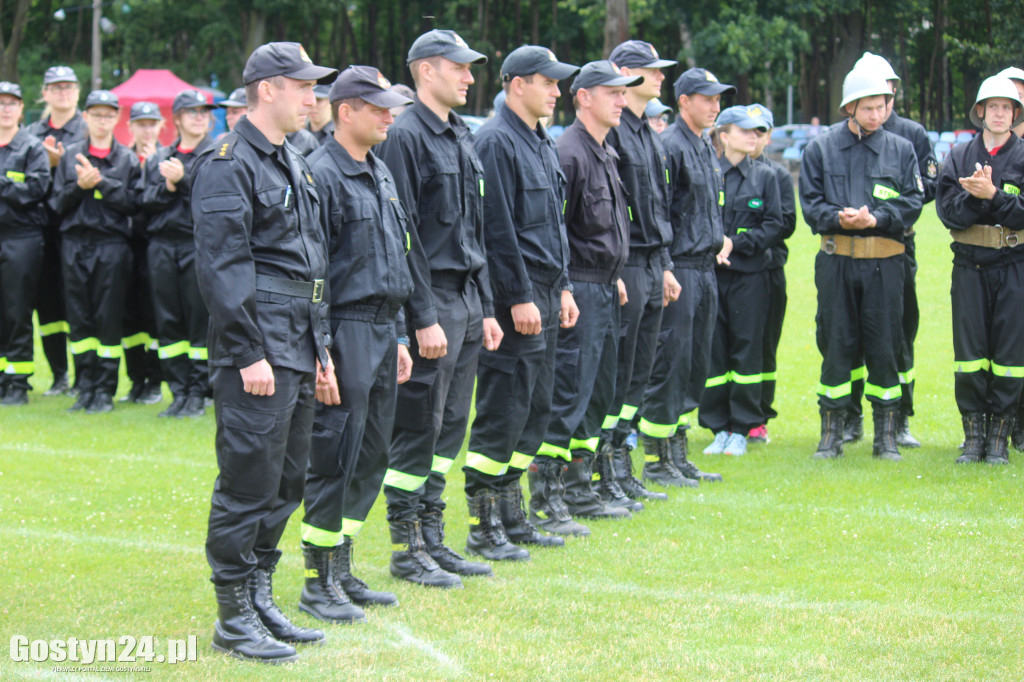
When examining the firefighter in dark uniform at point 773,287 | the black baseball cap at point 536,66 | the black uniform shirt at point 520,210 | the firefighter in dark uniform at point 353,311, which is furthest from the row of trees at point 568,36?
the firefighter in dark uniform at point 353,311

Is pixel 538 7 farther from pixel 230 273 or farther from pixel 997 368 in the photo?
pixel 230 273

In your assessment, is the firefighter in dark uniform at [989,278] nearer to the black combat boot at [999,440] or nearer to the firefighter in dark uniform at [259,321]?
the black combat boot at [999,440]

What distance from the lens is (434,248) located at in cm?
612

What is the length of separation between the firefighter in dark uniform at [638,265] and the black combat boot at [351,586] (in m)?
2.48

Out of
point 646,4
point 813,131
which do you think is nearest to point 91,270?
point 813,131

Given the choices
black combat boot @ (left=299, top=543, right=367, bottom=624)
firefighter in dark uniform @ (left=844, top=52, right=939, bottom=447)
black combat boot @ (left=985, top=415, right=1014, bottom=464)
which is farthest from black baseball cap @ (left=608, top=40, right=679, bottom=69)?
black combat boot @ (left=299, top=543, right=367, bottom=624)

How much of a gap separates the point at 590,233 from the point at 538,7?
48.2m

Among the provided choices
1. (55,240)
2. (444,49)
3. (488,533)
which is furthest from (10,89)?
(488,533)

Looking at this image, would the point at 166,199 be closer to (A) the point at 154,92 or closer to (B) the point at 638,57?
(B) the point at 638,57

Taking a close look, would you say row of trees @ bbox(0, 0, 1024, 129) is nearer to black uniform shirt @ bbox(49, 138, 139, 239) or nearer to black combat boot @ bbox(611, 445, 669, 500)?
black uniform shirt @ bbox(49, 138, 139, 239)

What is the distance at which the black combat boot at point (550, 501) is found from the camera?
7.25m

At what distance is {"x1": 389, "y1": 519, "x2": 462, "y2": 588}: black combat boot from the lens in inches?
240

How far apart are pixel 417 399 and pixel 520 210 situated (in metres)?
1.32

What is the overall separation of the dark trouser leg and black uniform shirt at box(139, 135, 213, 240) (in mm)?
6174
